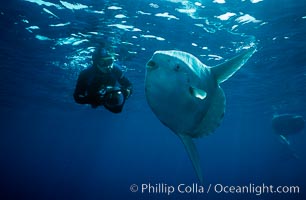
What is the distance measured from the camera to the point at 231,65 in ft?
10.1

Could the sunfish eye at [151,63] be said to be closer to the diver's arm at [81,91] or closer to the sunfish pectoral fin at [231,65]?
the sunfish pectoral fin at [231,65]

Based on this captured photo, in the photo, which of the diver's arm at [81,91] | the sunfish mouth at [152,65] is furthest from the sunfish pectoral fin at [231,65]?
the diver's arm at [81,91]

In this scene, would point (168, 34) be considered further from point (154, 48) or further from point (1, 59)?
point (1, 59)

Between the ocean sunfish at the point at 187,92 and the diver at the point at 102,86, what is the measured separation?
1659mm

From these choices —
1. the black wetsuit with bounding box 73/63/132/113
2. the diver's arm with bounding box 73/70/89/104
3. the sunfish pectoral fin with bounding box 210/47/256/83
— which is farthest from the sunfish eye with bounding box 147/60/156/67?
the diver's arm with bounding box 73/70/89/104

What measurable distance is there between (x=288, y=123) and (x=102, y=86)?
73.6 feet

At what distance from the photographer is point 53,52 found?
658 inches

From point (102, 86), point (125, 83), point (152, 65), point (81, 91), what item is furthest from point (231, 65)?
point (81, 91)

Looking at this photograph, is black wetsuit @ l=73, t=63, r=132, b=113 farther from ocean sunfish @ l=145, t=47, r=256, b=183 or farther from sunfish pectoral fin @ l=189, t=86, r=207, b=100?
sunfish pectoral fin @ l=189, t=86, r=207, b=100

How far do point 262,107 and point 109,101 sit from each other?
119 ft

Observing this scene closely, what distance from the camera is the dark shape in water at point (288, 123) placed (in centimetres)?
2281

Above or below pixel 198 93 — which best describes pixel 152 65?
above

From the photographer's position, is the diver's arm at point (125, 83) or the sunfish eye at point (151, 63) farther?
the diver's arm at point (125, 83)

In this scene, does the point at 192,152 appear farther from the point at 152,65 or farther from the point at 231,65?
the point at 152,65
